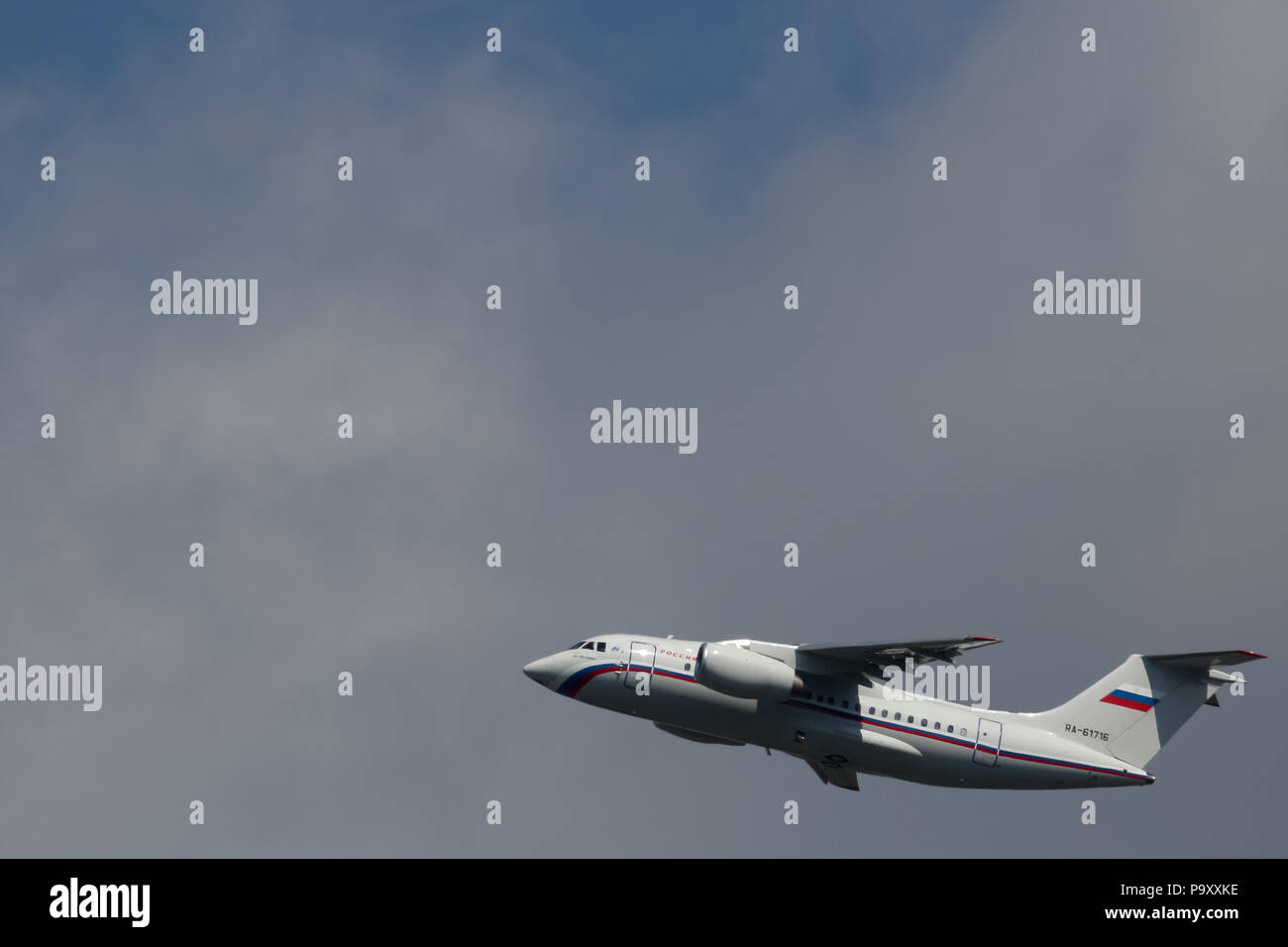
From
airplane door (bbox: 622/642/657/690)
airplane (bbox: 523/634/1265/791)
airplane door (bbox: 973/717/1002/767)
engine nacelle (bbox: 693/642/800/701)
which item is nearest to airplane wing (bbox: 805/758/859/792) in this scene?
airplane (bbox: 523/634/1265/791)

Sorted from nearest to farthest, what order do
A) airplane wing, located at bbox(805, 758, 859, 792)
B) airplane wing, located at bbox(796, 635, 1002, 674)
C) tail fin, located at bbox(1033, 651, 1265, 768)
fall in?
1. airplane wing, located at bbox(796, 635, 1002, 674)
2. airplane wing, located at bbox(805, 758, 859, 792)
3. tail fin, located at bbox(1033, 651, 1265, 768)

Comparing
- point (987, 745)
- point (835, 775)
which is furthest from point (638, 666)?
point (987, 745)

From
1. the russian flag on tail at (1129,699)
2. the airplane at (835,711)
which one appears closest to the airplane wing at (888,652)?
the airplane at (835,711)

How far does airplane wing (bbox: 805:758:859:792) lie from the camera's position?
5347 centimetres

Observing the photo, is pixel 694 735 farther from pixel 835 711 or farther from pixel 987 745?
pixel 987 745

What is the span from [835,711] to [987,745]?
15.9ft

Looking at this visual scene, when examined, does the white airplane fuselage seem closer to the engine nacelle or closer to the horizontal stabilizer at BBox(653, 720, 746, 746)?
the horizontal stabilizer at BBox(653, 720, 746, 746)

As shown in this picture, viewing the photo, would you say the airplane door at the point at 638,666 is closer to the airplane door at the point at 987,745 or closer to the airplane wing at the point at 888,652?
the airplane wing at the point at 888,652

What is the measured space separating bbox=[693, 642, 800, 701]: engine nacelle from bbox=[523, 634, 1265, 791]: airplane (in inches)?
1.1

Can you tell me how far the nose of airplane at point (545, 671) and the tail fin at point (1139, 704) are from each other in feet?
50.1

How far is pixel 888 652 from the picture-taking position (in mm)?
51000

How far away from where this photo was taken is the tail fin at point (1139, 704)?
54.6 m
